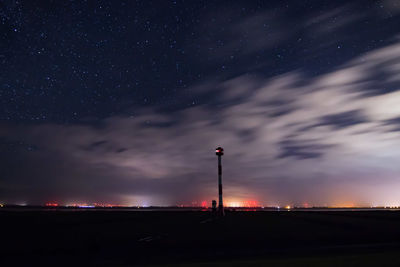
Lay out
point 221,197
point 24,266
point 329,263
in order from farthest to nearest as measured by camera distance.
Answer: point 221,197 → point 24,266 → point 329,263

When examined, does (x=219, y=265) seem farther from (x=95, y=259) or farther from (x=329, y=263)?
(x=95, y=259)

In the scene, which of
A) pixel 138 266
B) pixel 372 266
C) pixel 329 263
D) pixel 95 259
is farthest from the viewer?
pixel 95 259

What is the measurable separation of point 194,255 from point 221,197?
3424 centimetres

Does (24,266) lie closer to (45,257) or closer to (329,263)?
(45,257)

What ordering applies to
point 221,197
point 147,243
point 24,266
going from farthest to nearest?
point 221,197, point 147,243, point 24,266

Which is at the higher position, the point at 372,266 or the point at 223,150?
the point at 223,150

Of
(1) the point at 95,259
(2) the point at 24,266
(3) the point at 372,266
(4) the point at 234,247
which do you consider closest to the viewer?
(3) the point at 372,266

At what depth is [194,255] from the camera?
10406 mm

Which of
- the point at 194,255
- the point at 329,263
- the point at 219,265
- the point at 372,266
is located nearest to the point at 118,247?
the point at 194,255

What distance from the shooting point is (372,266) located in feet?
23.4

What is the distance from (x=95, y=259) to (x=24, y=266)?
209 centimetres

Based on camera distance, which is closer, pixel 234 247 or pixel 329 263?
pixel 329 263

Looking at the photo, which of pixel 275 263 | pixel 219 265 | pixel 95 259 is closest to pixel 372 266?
pixel 275 263

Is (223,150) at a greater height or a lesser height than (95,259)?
greater
